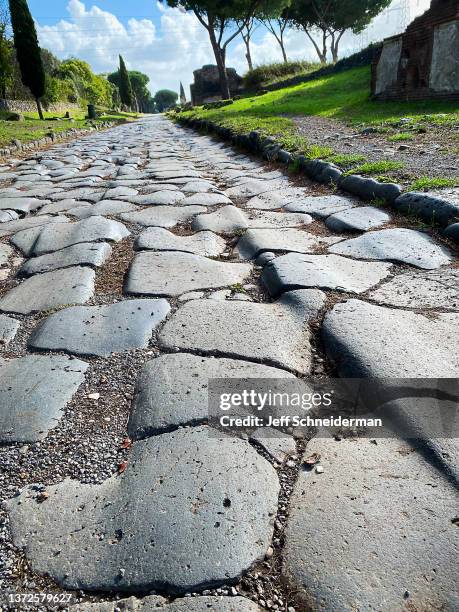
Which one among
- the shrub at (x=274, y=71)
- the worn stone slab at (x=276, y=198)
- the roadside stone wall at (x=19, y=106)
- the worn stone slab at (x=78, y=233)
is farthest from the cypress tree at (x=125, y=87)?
the worn stone slab at (x=78, y=233)

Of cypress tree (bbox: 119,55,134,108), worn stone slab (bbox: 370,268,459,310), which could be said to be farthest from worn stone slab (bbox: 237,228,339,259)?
cypress tree (bbox: 119,55,134,108)

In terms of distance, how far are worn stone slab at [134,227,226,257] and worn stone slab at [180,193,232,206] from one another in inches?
32.5

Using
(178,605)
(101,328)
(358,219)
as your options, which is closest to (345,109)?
(358,219)

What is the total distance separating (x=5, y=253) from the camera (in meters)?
2.75

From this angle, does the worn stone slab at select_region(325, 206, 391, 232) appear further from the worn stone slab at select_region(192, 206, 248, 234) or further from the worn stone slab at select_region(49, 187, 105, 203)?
the worn stone slab at select_region(49, 187, 105, 203)

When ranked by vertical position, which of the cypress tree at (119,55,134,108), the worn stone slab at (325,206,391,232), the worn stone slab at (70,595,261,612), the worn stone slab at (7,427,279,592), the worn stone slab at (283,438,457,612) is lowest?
the worn stone slab at (325,206,391,232)

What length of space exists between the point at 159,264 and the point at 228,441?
4.61 ft

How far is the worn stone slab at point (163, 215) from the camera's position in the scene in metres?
3.16

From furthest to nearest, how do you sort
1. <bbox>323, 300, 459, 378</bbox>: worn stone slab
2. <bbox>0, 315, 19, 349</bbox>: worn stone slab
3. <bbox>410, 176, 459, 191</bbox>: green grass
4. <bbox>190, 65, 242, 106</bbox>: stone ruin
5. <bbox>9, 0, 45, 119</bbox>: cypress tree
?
1. <bbox>190, 65, 242, 106</bbox>: stone ruin
2. <bbox>9, 0, 45, 119</bbox>: cypress tree
3. <bbox>410, 176, 459, 191</bbox>: green grass
4. <bbox>0, 315, 19, 349</bbox>: worn stone slab
5. <bbox>323, 300, 459, 378</bbox>: worn stone slab

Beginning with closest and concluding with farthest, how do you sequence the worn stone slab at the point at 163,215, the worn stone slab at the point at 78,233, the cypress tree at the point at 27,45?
the worn stone slab at the point at 78,233
the worn stone slab at the point at 163,215
the cypress tree at the point at 27,45

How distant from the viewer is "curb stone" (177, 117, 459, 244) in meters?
2.56

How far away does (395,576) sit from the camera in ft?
2.65

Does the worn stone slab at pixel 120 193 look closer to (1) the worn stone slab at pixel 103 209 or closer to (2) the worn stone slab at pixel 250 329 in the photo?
(1) the worn stone slab at pixel 103 209

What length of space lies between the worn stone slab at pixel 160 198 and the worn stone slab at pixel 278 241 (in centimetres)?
121
